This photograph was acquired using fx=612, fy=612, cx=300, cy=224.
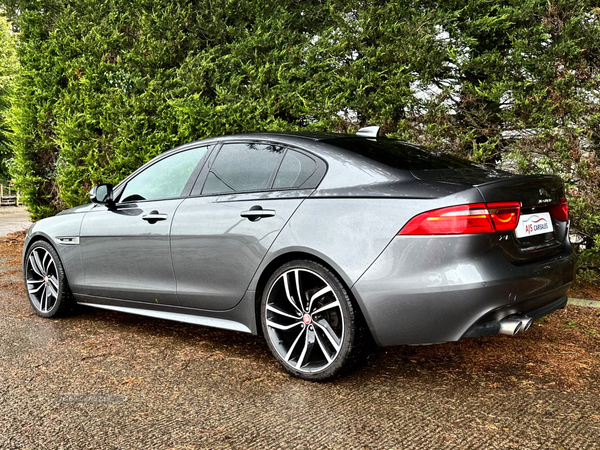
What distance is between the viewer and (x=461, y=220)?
3139 mm

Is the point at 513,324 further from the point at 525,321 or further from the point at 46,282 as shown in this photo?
the point at 46,282

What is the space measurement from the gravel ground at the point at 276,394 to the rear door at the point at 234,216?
536mm

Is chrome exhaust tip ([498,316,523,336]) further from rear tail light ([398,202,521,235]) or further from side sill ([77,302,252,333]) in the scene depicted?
side sill ([77,302,252,333])

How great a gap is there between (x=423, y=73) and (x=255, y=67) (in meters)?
2.05

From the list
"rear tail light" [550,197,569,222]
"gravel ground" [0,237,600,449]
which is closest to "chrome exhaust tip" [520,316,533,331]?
"gravel ground" [0,237,600,449]

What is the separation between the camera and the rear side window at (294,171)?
3.80 metres

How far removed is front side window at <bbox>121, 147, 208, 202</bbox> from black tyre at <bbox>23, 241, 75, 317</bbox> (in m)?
0.99

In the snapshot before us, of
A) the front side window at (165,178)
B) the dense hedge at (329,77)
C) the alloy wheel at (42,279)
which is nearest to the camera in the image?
the front side window at (165,178)

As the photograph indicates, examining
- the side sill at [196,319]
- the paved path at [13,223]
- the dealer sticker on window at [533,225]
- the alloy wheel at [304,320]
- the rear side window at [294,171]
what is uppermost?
the rear side window at [294,171]

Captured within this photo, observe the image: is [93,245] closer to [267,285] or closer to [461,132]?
[267,285]

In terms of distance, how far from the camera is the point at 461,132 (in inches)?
244

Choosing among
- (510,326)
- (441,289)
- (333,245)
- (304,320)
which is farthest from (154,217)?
(510,326)

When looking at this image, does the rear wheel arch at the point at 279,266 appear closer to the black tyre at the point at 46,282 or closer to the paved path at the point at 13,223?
the black tyre at the point at 46,282

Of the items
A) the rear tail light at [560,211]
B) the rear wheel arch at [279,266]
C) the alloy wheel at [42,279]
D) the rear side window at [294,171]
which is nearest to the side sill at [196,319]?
the rear wheel arch at [279,266]
